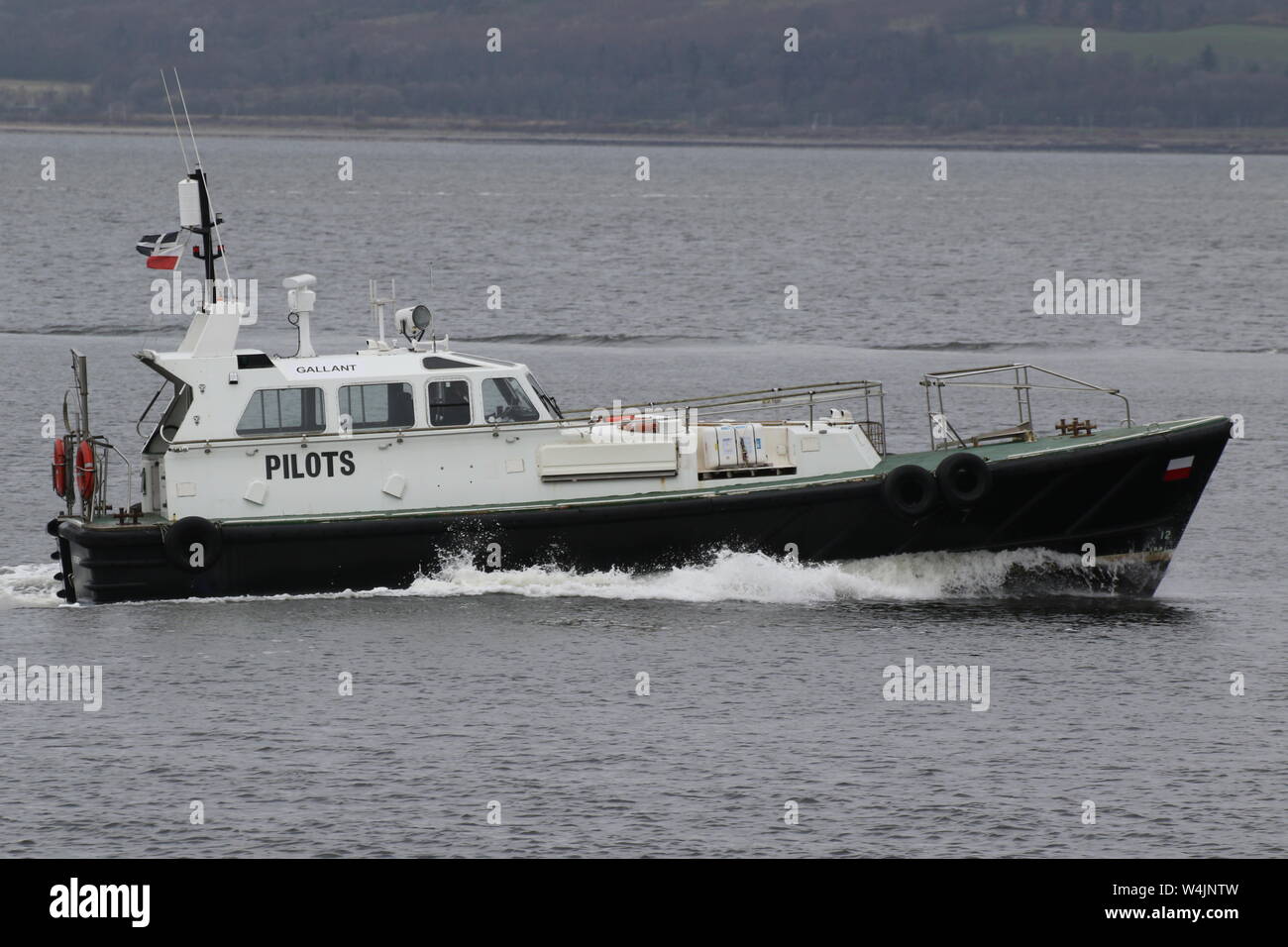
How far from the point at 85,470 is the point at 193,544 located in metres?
1.70

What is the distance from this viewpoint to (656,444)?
76.6ft

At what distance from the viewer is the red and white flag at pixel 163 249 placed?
23.4 metres

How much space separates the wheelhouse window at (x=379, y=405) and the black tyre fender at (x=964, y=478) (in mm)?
6270

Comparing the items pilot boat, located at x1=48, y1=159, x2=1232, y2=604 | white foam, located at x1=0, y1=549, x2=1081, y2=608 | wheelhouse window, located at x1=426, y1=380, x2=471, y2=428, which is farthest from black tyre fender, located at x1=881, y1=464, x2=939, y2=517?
wheelhouse window, located at x1=426, y1=380, x2=471, y2=428

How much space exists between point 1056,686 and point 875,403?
62.6 feet

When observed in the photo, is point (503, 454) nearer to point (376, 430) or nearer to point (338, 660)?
point (376, 430)

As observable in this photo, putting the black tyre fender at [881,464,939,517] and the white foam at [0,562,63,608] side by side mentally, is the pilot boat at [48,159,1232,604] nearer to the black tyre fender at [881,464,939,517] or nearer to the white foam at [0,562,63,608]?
the black tyre fender at [881,464,939,517]

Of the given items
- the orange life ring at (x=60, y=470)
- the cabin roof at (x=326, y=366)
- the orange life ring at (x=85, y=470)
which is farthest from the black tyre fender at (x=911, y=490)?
the orange life ring at (x=60, y=470)

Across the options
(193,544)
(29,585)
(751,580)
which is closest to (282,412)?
(193,544)

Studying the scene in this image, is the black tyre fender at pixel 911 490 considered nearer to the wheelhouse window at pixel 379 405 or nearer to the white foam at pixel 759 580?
the white foam at pixel 759 580
